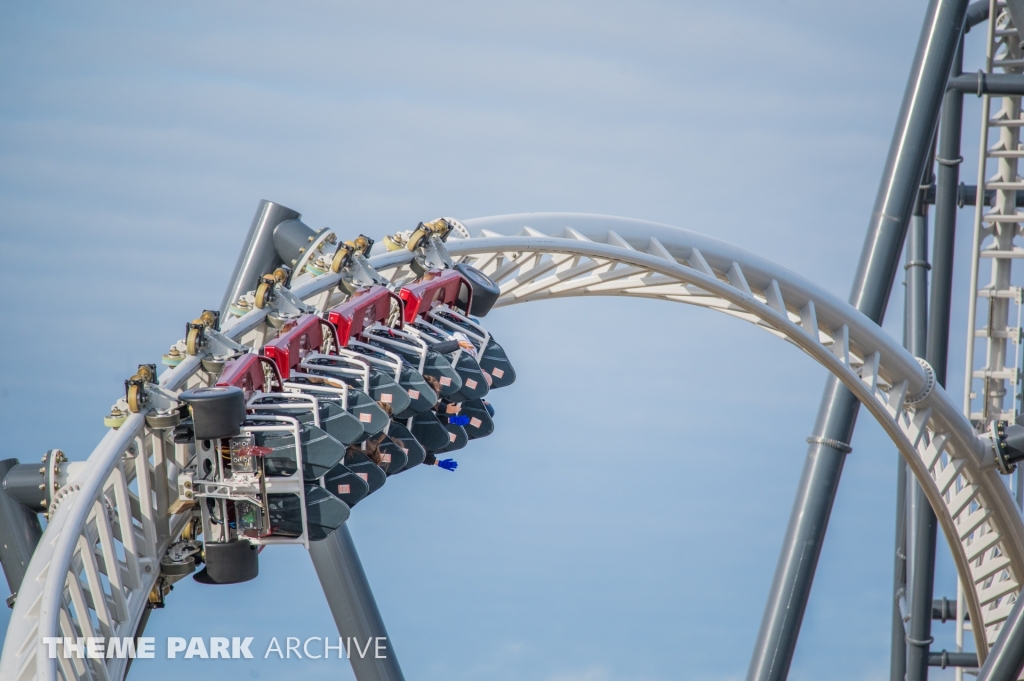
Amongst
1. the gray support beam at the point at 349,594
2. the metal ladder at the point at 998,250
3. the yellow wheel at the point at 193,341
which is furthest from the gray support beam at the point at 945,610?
the yellow wheel at the point at 193,341

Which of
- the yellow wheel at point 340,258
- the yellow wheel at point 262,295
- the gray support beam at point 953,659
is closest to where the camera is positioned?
the yellow wheel at point 262,295

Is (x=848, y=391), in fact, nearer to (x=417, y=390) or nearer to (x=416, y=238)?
(x=416, y=238)

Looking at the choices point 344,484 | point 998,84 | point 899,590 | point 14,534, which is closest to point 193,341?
point 344,484

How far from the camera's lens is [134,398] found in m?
7.31

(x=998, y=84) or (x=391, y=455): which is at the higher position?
(x=998, y=84)

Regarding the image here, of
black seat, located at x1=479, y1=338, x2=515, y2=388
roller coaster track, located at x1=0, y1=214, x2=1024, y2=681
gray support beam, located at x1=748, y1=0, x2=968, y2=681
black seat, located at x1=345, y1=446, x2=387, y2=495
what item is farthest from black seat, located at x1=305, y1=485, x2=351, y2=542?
gray support beam, located at x1=748, y1=0, x2=968, y2=681

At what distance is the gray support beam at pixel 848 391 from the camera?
13750 millimetres

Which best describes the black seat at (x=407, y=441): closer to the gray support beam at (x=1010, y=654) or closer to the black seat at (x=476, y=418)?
the black seat at (x=476, y=418)

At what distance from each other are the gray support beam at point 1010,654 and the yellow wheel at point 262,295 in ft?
23.3

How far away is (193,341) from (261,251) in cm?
326

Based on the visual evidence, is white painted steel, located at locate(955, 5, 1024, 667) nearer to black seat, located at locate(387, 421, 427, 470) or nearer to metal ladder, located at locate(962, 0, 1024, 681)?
metal ladder, located at locate(962, 0, 1024, 681)

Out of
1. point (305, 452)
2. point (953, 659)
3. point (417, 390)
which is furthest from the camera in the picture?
point (953, 659)

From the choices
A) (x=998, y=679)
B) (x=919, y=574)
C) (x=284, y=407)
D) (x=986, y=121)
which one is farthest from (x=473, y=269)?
(x=986, y=121)

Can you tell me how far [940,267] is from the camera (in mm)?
15531
